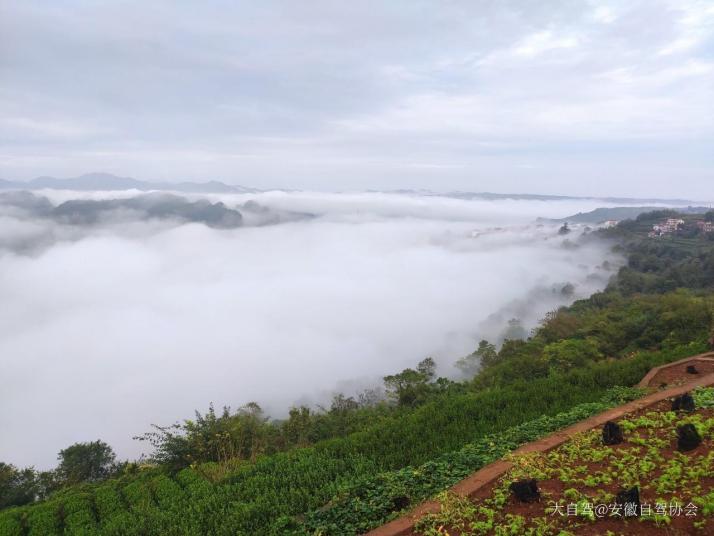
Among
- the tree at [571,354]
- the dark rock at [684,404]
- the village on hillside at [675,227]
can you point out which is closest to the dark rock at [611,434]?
the dark rock at [684,404]

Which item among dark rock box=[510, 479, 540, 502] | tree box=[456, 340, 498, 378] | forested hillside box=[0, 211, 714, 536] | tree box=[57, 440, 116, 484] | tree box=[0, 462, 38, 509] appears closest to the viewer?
dark rock box=[510, 479, 540, 502]

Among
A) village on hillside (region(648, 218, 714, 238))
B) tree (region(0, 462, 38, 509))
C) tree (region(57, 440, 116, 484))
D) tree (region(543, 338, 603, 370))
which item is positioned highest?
village on hillside (region(648, 218, 714, 238))

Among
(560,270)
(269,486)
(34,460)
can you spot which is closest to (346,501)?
(269,486)

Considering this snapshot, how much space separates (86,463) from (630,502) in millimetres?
29502

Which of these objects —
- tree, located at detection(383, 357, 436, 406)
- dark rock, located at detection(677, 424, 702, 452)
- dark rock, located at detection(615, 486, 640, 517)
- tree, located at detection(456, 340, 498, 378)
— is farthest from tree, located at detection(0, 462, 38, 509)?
dark rock, located at detection(677, 424, 702, 452)

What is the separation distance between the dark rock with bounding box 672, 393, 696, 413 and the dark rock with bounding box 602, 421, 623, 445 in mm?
1396

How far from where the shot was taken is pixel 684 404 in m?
6.70

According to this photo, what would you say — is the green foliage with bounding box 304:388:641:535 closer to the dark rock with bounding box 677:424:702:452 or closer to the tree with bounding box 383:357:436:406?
the dark rock with bounding box 677:424:702:452

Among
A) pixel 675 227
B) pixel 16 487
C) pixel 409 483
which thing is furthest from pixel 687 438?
pixel 675 227

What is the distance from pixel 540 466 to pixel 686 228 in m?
117

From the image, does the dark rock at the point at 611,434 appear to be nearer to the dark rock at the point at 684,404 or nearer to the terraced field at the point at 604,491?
the terraced field at the point at 604,491

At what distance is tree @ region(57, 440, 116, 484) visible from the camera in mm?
24703

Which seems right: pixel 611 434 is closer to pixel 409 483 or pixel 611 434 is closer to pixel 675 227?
pixel 409 483

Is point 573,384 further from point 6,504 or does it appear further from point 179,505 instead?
point 6,504
